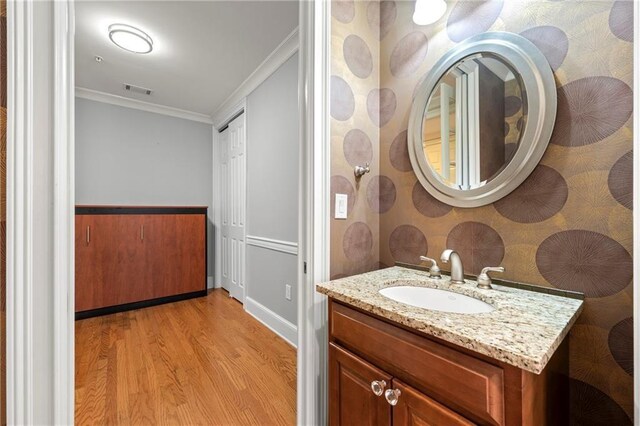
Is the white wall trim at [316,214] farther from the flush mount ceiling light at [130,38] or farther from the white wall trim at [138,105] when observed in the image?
the white wall trim at [138,105]

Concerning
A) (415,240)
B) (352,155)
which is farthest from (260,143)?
(415,240)

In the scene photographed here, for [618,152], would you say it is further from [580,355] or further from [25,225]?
[25,225]

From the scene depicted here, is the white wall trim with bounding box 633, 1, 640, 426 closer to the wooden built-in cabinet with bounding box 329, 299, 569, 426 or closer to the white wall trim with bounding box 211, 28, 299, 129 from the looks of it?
the wooden built-in cabinet with bounding box 329, 299, 569, 426

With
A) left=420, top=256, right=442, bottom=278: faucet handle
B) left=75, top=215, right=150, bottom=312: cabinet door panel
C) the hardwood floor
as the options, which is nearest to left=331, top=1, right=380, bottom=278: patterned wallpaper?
left=420, top=256, right=442, bottom=278: faucet handle

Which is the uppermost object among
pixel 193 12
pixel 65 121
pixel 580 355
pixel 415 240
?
pixel 193 12

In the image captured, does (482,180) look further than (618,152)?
Yes

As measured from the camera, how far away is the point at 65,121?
77cm

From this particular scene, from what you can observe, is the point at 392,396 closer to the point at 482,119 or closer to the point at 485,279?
the point at 485,279

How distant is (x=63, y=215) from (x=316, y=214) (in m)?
0.83

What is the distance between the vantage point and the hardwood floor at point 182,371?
154cm

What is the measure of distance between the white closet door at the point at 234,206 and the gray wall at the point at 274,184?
316 millimetres

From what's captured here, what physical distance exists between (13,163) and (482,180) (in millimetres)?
1507

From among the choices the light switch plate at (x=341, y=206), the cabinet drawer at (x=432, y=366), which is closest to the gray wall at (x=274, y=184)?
the light switch plate at (x=341, y=206)

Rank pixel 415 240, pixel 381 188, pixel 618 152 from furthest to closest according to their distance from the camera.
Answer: pixel 381 188, pixel 415 240, pixel 618 152
